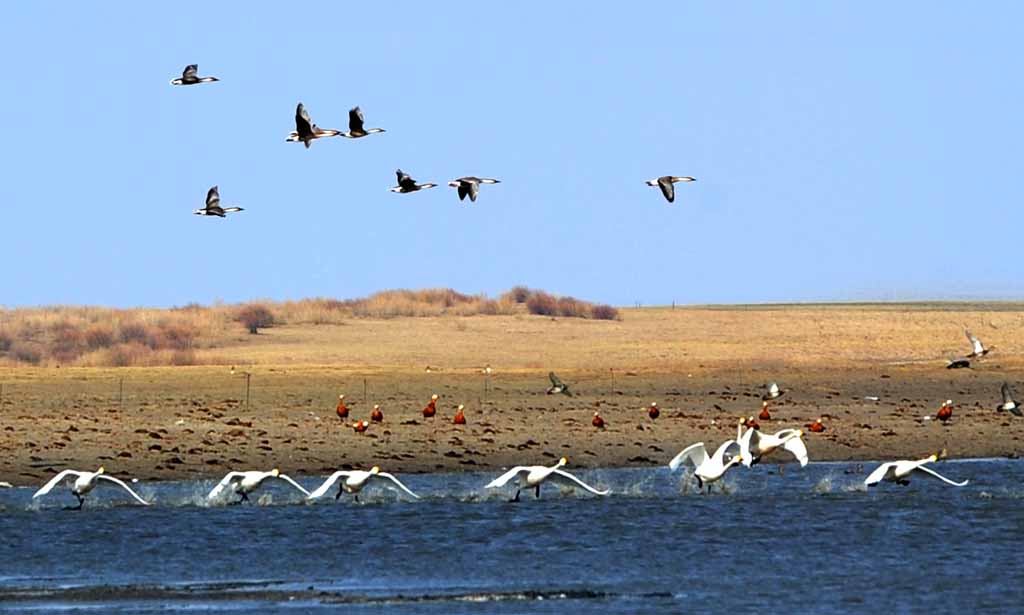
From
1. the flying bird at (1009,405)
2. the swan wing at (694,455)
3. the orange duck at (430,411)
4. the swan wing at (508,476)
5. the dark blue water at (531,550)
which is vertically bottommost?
the dark blue water at (531,550)

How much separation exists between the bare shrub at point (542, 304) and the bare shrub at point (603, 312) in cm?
107

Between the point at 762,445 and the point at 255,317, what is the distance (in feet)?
98.3

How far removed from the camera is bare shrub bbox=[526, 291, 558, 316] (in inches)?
2324

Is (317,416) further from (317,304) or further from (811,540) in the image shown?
(317,304)

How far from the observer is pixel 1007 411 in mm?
35188

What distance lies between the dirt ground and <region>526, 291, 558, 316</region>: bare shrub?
2707 mm

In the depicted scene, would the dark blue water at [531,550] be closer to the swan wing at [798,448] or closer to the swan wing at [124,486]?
the swan wing at [124,486]

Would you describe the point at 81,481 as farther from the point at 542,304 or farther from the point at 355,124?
the point at 542,304

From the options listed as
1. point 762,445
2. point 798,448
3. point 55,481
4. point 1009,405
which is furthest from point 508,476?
point 1009,405

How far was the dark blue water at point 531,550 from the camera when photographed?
17.9 metres

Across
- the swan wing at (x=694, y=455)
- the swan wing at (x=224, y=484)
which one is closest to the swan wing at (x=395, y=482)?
the swan wing at (x=224, y=484)

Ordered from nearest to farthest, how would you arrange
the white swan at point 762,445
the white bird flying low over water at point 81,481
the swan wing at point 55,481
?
1. the swan wing at point 55,481
2. the white bird flying low over water at point 81,481
3. the white swan at point 762,445

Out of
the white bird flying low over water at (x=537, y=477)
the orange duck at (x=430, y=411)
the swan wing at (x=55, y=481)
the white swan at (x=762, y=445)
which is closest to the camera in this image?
the swan wing at (x=55, y=481)

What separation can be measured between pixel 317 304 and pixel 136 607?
4261 cm
